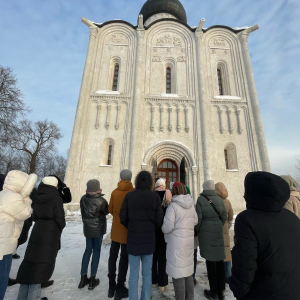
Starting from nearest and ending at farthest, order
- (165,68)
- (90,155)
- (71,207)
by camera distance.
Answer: (71,207)
(90,155)
(165,68)

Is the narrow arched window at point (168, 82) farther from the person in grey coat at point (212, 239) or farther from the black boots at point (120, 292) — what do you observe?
the black boots at point (120, 292)

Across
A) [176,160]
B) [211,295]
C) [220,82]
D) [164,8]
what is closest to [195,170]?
[176,160]

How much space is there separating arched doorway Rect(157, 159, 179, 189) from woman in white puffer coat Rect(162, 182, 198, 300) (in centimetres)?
956

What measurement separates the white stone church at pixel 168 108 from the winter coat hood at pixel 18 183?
8.25 metres

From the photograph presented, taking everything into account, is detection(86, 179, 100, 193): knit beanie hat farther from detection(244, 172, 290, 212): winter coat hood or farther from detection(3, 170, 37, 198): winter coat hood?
detection(244, 172, 290, 212): winter coat hood

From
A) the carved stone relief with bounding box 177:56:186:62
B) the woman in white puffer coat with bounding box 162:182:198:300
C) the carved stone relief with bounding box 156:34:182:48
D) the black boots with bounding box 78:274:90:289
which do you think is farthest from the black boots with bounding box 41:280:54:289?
the carved stone relief with bounding box 156:34:182:48

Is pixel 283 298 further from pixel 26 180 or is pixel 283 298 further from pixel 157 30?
pixel 157 30

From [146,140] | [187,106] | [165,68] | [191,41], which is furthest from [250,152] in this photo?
[191,41]

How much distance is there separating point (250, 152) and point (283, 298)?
11.7m

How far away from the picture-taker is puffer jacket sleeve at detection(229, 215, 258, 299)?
138 centimetres

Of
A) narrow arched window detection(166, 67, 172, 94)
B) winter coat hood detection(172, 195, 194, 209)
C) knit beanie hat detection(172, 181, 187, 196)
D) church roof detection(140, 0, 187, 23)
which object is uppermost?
church roof detection(140, 0, 187, 23)

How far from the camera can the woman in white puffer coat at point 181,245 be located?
245cm

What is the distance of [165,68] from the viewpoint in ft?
45.6

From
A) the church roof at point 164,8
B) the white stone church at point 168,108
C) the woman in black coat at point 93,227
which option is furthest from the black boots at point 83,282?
the church roof at point 164,8
